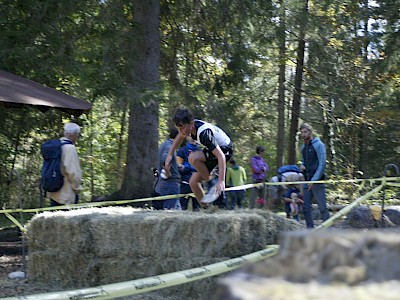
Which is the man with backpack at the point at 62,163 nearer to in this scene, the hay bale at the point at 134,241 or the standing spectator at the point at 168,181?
the hay bale at the point at 134,241

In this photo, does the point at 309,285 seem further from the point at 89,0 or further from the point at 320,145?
the point at 89,0

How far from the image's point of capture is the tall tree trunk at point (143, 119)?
533 inches

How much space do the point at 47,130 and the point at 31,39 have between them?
4780 mm

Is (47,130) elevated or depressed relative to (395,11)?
depressed

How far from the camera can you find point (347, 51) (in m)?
23.2

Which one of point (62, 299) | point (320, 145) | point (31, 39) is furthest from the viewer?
point (31, 39)

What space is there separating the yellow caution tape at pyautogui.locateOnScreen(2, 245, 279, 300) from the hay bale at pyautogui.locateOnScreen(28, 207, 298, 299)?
25cm

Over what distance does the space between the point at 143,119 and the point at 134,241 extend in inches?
316

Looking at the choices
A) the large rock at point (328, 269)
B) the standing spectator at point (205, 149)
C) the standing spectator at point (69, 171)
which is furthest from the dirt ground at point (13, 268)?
the large rock at point (328, 269)

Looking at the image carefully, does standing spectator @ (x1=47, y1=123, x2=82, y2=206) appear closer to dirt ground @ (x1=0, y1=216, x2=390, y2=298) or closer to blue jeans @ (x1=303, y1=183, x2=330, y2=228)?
dirt ground @ (x1=0, y1=216, x2=390, y2=298)

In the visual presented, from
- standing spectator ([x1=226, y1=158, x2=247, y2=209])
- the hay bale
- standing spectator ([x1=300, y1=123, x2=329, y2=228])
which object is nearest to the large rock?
the hay bale

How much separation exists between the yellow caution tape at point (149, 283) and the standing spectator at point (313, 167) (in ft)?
13.0

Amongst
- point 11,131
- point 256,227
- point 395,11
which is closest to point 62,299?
point 256,227

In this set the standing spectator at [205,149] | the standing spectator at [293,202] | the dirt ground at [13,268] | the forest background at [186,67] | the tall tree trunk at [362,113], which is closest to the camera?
the dirt ground at [13,268]
